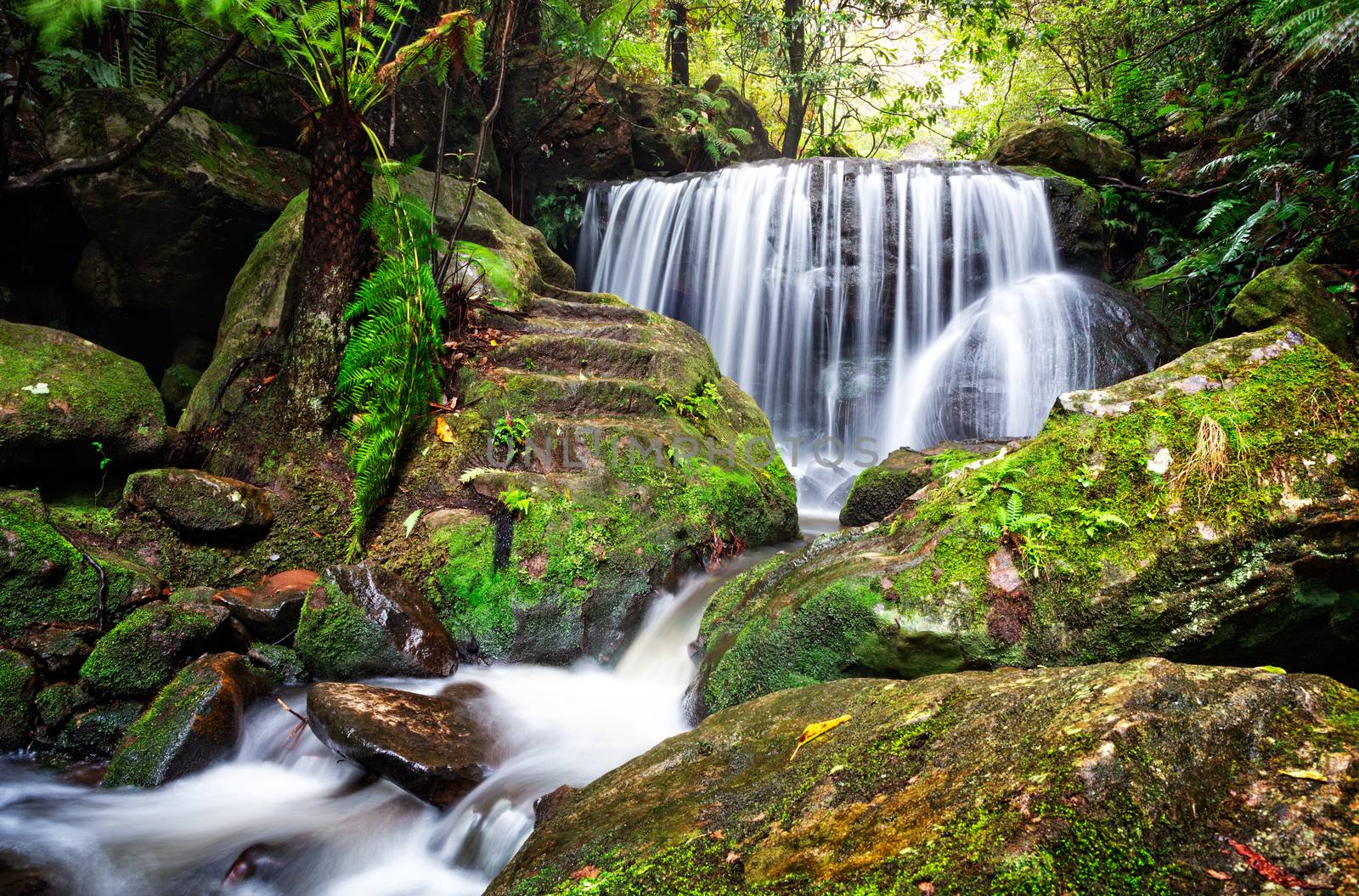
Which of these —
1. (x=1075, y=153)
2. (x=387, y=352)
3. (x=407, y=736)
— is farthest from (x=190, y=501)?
(x=1075, y=153)

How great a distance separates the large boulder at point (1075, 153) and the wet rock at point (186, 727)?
12.1 meters

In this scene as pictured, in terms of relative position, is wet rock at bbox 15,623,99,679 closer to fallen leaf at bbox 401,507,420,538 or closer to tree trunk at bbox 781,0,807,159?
fallen leaf at bbox 401,507,420,538

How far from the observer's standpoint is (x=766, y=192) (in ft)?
34.6

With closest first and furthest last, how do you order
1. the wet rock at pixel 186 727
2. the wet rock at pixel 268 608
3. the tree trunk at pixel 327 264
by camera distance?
1. the wet rock at pixel 186 727
2. the wet rock at pixel 268 608
3. the tree trunk at pixel 327 264

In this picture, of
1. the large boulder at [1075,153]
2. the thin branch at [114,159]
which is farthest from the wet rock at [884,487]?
the large boulder at [1075,153]

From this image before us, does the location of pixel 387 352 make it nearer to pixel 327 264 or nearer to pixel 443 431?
pixel 443 431

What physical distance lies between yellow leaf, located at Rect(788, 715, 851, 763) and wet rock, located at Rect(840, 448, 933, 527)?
3.24 m

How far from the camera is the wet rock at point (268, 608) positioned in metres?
3.96

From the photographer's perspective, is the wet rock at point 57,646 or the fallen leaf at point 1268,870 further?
the wet rock at point 57,646

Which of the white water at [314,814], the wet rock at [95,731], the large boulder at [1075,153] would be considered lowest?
Result: the white water at [314,814]

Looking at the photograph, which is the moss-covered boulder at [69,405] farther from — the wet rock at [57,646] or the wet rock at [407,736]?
the wet rock at [407,736]

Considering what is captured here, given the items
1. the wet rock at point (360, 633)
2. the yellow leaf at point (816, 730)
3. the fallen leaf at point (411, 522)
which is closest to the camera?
the yellow leaf at point (816, 730)

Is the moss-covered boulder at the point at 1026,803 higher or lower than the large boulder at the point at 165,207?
lower

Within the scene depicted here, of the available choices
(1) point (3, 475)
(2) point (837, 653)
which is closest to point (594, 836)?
(2) point (837, 653)
